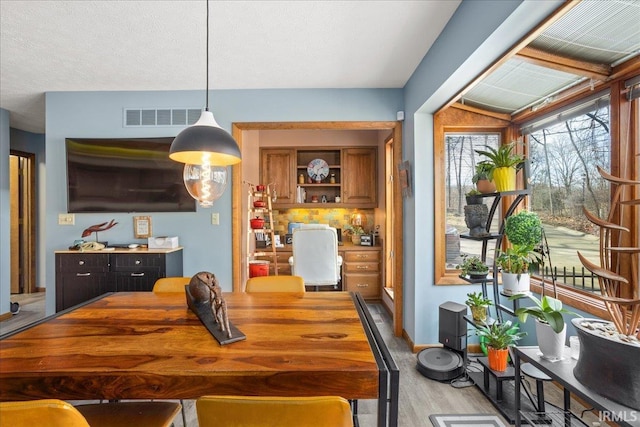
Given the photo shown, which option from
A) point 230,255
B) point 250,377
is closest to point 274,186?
point 230,255

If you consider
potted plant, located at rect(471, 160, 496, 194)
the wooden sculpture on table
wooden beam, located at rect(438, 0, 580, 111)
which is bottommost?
the wooden sculpture on table

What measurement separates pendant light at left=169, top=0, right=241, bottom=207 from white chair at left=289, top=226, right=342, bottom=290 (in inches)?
65.9

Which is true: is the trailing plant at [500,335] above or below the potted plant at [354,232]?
below

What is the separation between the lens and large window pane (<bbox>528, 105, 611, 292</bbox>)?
2146 millimetres

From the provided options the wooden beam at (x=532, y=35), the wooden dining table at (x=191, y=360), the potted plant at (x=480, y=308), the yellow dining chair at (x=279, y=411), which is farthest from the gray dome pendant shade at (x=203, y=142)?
the potted plant at (x=480, y=308)

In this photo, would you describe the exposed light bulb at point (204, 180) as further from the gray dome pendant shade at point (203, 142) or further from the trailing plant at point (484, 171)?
the trailing plant at point (484, 171)

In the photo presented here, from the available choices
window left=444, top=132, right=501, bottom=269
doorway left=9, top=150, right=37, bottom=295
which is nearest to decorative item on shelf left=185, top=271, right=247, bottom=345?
window left=444, top=132, right=501, bottom=269

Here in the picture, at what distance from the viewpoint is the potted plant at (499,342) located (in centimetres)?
227

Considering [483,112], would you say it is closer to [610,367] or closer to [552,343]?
[552,343]

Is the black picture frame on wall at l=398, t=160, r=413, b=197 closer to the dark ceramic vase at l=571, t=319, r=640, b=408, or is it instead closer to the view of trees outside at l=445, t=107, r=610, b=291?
the view of trees outside at l=445, t=107, r=610, b=291

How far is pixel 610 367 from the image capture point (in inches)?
48.3

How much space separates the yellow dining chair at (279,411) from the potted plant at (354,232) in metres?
4.16

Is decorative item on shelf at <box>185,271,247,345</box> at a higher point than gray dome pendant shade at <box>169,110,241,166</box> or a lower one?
lower

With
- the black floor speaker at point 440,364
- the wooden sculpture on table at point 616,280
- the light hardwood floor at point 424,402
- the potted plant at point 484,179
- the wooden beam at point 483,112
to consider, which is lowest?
the light hardwood floor at point 424,402
